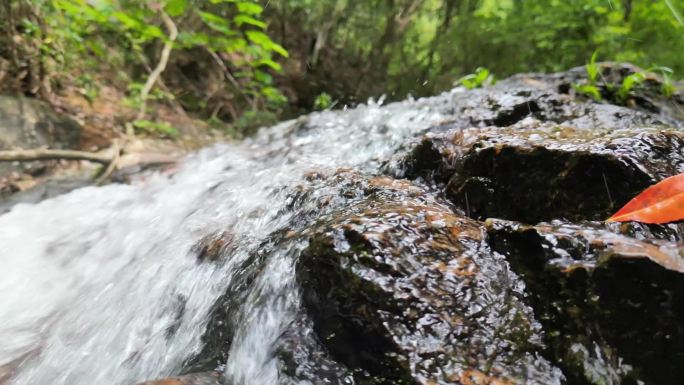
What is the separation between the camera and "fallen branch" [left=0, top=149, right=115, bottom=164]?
320 centimetres

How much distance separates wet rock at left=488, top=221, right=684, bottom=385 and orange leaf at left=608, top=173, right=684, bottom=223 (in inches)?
→ 4.6

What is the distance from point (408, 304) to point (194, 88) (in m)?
6.70

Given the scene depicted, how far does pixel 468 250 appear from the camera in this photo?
4.75ft

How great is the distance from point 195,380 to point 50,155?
313 centimetres

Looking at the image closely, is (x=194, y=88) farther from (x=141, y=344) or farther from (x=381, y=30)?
(x=141, y=344)

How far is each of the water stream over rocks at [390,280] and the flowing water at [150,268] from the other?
11 mm

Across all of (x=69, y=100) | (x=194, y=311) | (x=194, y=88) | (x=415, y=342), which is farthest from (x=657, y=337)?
(x=194, y=88)

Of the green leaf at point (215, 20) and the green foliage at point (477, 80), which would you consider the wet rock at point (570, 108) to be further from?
the green leaf at point (215, 20)

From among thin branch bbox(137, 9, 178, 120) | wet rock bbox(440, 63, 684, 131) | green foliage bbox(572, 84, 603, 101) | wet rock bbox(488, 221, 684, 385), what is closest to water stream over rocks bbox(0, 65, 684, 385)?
wet rock bbox(488, 221, 684, 385)

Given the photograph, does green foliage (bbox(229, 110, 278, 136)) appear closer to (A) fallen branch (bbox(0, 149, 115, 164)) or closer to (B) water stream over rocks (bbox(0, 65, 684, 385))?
(A) fallen branch (bbox(0, 149, 115, 164))

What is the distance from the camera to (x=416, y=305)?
127 centimetres

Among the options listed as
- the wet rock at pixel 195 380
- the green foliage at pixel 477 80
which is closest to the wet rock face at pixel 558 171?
the wet rock at pixel 195 380

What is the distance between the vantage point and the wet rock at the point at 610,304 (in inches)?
42.6

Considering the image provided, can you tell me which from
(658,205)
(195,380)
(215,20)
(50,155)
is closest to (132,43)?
(215,20)
